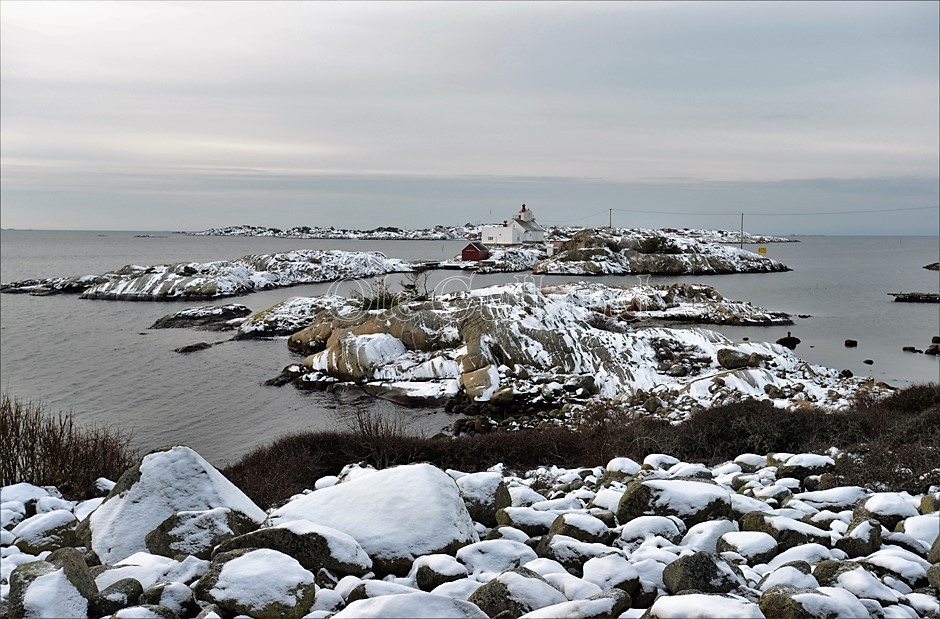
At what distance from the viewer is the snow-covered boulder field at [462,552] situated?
4.48 m

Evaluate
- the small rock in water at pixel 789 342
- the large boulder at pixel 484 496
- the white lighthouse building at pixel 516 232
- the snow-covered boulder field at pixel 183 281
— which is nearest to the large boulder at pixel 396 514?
the large boulder at pixel 484 496

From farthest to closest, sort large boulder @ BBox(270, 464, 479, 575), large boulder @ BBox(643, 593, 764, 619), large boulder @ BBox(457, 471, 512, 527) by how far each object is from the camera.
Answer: large boulder @ BBox(457, 471, 512, 527) < large boulder @ BBox(270, 464, 479, 575) < large boulder @ BBox(643, 593, 764, 619)

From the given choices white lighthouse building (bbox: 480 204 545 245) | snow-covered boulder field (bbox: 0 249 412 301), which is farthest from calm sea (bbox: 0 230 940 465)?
white lighthouse building (bbox: 480 204 545 245)

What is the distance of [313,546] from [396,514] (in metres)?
1.02

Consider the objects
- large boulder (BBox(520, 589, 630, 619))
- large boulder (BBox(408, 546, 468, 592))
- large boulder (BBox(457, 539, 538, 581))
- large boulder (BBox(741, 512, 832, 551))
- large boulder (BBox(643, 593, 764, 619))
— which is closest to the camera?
large boulder (BBox(643, 593, 764, 619))

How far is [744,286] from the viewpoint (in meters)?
76.2

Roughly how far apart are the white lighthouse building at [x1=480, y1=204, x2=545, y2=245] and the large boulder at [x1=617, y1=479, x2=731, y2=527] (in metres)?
114

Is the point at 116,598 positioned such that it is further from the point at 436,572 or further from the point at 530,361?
the point at 530,361

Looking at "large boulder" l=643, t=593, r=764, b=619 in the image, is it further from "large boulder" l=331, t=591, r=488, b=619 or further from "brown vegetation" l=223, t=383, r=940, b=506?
"brown vegetation" l=223, t=383, r=940, b=506

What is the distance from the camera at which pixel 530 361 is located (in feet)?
91.1

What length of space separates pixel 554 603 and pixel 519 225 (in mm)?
120115

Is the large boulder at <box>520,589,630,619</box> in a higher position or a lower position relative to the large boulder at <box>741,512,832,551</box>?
higher

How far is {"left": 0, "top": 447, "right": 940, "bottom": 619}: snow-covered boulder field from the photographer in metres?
4.48

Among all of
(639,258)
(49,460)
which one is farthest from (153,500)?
(639,258)
